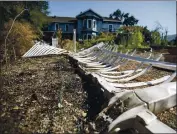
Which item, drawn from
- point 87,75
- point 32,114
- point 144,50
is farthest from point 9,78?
point 144,50

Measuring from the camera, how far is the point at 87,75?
3.21m

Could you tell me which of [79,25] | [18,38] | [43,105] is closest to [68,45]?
[79,25]

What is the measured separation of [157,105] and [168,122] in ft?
0.52

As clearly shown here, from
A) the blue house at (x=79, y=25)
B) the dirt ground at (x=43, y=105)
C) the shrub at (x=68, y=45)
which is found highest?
the blue house at (x=79, y=25)

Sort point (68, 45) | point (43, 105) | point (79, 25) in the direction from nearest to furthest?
1. point (43, 105)
2. point (68, 45)
3. point (79, 25)

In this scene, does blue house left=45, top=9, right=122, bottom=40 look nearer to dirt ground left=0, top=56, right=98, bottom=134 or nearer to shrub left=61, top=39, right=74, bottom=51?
shrub left=61, top=39, right=74, bottom=51

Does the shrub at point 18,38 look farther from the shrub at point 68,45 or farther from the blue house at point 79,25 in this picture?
the shrub at point 68,45

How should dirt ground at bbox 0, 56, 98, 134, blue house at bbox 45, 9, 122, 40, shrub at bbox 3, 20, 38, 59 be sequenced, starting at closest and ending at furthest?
dirt ground at bbox 0, 56, 98, 134, blue house at bbox 45, 9, 122, 40, shrub at bbox 3, 20, 38, 59

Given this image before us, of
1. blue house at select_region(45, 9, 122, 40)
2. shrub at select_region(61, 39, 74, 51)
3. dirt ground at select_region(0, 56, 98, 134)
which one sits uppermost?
blue house at select_region(45, 9, 122, 40)

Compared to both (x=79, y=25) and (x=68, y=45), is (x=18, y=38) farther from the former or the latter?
(x=79, y=25)

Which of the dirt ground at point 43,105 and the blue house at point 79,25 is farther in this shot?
the blue house at point 79,25

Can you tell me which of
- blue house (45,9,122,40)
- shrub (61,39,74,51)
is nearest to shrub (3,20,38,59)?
blue house (45,9,122,40)

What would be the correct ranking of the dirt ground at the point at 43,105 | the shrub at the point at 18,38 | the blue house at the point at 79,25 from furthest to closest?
1. the shrub at the point at 18,38
2. the blue house at the point at 79,25
3. the dirt ground at the point at 43,105

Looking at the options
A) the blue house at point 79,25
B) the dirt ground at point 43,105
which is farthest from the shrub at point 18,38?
the dirt ground at point 43,105
